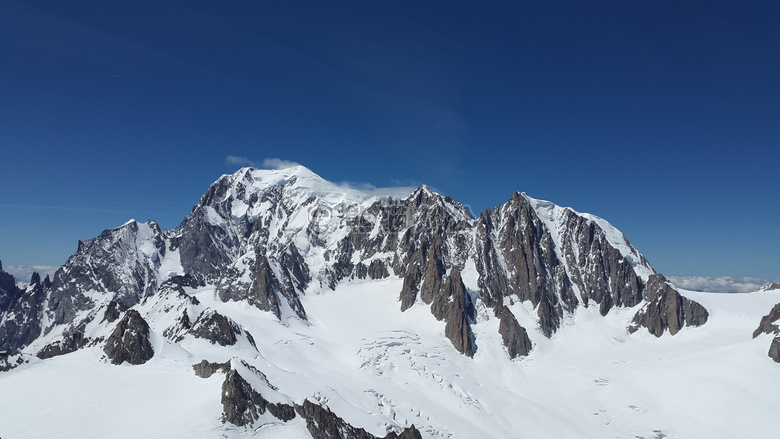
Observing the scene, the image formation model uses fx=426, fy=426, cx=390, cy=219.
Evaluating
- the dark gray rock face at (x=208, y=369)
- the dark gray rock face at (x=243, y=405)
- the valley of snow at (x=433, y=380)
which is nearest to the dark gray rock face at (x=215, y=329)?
the valley of snow at (x=433, y=380)

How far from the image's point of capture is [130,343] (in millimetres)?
77375

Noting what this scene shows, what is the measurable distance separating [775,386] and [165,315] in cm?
16622

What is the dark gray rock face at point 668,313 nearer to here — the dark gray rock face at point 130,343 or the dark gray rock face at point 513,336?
the dark gray rock face at point 513,336

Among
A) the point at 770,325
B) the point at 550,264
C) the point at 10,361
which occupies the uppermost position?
the point at 550,264

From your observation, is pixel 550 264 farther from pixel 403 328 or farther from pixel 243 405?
pixel 243 405

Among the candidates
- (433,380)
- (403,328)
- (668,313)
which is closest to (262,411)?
(433,380)

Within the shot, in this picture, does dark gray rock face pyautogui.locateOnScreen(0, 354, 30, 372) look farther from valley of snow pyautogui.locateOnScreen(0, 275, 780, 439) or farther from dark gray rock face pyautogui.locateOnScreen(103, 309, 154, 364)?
dark gray rock face pyautogui.locateOnScreen(103, 309, 154, 364)

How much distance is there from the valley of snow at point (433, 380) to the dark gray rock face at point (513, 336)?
10.1 ft

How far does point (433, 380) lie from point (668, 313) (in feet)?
321

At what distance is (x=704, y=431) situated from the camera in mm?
99125

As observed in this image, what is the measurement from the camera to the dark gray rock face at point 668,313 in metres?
154

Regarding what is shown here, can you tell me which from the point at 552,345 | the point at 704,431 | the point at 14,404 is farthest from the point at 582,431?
the point at 14,404

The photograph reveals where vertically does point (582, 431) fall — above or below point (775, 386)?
below

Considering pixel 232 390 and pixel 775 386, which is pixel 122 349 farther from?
pixel 775 386
